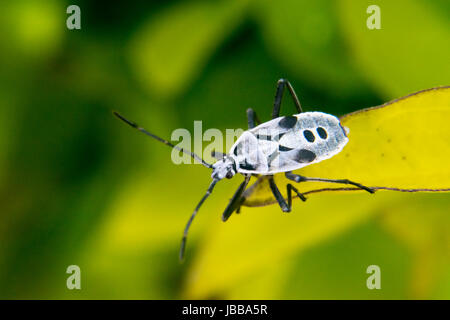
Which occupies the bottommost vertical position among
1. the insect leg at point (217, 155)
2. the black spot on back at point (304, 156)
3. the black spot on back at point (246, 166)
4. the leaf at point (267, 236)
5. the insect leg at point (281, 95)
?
the leaf at point (267, 236)

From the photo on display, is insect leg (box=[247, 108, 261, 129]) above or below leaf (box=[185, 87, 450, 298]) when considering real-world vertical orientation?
above

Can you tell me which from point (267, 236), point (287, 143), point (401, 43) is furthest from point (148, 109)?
point (401, 43)

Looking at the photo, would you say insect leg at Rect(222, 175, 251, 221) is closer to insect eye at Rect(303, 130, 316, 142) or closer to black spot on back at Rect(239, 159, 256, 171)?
black spot on back at Rect(239, 159, 256, 171)

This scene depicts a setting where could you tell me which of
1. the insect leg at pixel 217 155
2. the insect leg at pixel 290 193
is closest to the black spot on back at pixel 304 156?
the insect leg at pixel 290 193

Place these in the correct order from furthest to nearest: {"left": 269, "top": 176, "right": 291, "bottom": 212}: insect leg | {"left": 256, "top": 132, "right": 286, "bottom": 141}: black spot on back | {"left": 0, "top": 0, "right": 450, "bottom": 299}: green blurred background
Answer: {"left": 256, "top": 132, "right": 286, "bottom": 141}: black spot on back
{"left": 0, "top": 0, "right": 450, "bottom": 299}: green blurred background
{"left": 269, "top": 176, "right": 291, "bottom": 212}: insect leg

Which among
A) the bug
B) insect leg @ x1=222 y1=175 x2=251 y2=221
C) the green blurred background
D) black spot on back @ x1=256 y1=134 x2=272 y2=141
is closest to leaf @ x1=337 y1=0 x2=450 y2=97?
the green blurred background

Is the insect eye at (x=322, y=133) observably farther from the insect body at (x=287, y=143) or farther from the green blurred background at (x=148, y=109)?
the green blurred background at (x=148, y=109)

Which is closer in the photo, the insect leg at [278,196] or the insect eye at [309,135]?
the insect leg at [278,196]

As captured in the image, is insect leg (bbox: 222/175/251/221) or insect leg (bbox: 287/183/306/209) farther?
insect leg (bbox: 222/175/251/221)
